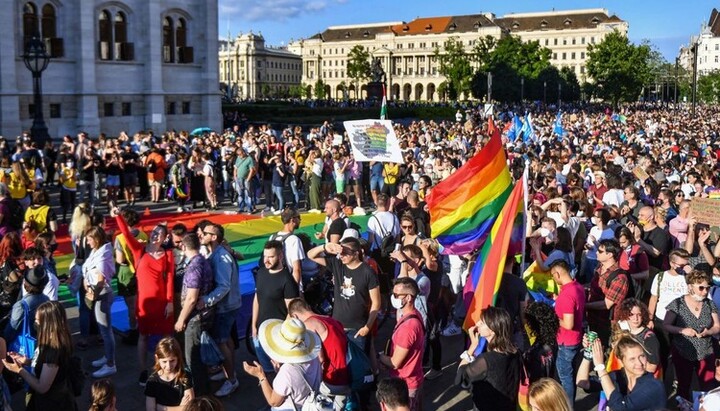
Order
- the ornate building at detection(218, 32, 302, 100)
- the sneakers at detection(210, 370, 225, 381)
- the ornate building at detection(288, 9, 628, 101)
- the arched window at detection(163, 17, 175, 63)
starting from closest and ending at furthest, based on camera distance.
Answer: the sneakers at detection(210, 370, 225, 381) < the arched window at detection(163, 17, 175, 63) < the ornate building at detection(288, 9, 628, 101) < the ornate building at detection(218, 32, 302, 100)

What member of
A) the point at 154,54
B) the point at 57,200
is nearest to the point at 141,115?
the point at 154,54

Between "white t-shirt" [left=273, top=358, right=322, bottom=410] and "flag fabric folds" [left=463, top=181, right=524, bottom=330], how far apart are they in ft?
7.20

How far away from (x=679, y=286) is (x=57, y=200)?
1596cm

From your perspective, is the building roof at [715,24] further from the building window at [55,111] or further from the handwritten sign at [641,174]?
the handwritten sign at [641,174]

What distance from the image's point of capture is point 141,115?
36.9 meters

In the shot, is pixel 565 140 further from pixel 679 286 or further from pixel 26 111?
pixel 26 111

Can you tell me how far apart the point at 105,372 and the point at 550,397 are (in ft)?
17.0

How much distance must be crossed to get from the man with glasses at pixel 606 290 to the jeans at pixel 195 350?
12.4 feet

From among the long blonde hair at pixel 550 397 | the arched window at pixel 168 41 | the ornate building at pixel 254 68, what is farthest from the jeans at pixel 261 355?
the ornate building at pixel 254 68

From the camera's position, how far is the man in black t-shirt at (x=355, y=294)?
22.1ft

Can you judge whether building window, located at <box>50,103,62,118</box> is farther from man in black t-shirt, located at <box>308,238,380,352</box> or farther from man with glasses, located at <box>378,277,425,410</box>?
man with glasses, located at <box>378,277,425,410</box>

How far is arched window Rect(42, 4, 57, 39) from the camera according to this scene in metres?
33.2

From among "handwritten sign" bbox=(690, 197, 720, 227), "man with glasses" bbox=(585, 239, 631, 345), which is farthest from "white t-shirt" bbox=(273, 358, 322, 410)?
"handwritten sign" bbox=(690, 197, 720, 227)

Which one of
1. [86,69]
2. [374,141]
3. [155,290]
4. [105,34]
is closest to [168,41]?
[105,34]
